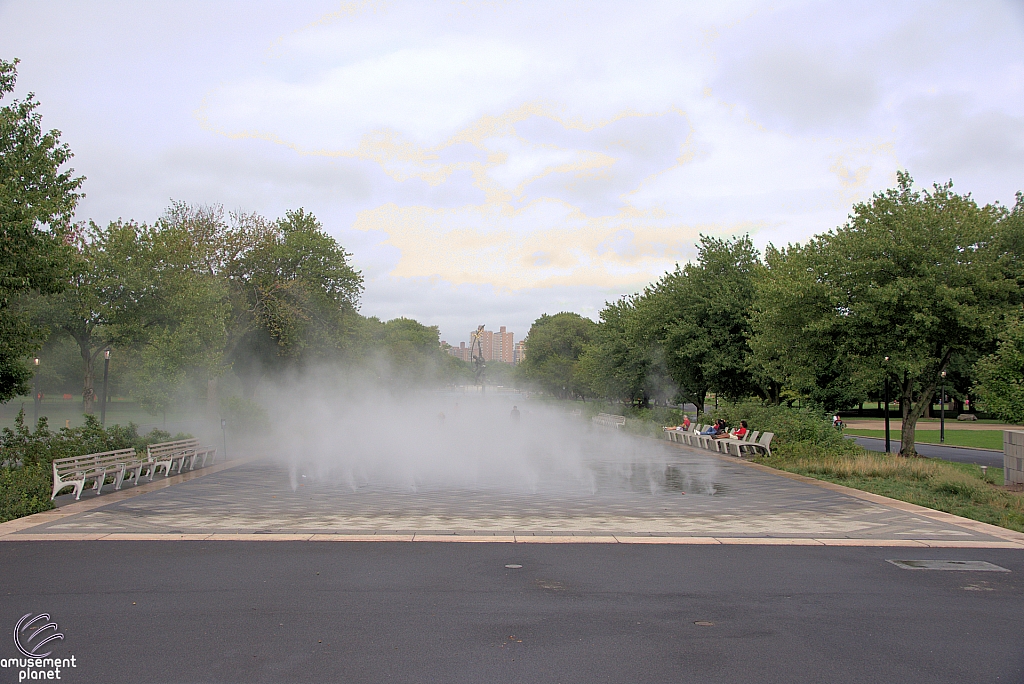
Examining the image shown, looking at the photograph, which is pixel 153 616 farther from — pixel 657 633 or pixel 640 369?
pixel 640 369

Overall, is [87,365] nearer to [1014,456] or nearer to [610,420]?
[1014,456]

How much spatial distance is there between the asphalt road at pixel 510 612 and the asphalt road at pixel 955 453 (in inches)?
616

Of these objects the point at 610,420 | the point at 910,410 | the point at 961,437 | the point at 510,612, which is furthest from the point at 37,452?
the point at 961,437

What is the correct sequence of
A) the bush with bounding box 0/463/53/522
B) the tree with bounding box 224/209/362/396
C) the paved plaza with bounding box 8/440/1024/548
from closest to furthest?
1. the paved plaza with bounding box 8/440/1024/548
2. the bush with bounding box 0/463/53/522
3. the tree with bounding box 224/209/362/396

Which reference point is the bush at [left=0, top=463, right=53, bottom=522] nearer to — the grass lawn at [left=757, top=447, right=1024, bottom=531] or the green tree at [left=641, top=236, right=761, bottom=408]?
the grass lawn at [left=757, top=447, right=1024, bottom=531]

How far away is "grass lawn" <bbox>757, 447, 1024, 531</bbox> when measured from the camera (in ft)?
41.1

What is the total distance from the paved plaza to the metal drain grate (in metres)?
1.00

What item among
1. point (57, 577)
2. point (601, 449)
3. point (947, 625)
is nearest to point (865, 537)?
point (947, 625)

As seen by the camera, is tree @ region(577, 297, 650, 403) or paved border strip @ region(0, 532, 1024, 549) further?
tree @ region(577, 297, 650, 403)

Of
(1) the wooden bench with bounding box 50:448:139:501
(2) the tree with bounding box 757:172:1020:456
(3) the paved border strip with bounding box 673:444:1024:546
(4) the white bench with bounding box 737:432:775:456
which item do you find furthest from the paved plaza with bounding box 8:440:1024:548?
(2) the tree with bounding box 757:172:1020:456

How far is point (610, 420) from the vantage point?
41.0m

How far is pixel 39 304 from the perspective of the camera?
21625 mm

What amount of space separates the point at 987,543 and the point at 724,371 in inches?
866

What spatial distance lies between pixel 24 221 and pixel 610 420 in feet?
106
